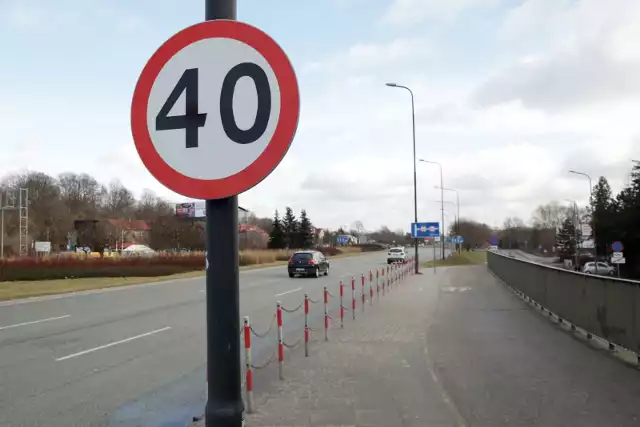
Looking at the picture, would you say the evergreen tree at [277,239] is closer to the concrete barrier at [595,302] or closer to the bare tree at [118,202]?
the bare tree at [118,202]

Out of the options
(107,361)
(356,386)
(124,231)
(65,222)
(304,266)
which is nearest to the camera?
(356,386)

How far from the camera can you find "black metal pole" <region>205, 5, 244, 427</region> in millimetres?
2424

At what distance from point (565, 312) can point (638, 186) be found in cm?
4722

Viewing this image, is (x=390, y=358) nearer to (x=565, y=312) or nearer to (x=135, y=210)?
(x=565, y=312)

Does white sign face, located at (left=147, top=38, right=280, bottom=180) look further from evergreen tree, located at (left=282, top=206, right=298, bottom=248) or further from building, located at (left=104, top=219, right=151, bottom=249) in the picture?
evergreen tree, located at (left=282, top=206, right=298, bottom=248)

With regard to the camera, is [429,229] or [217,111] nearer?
[217,111]

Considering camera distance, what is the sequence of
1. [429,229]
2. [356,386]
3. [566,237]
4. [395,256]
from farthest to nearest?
1. [566,237]
2. [395,256]
3. [429,229]
4. [356,386]

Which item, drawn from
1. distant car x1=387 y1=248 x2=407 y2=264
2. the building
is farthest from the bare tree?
distant car x1=387 y1=248 x2=407 y2=264

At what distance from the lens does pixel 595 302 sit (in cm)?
1038

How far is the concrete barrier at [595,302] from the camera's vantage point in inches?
336

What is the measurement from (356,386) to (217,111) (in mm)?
5306

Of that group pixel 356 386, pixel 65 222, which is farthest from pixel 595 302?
pixel 65 222

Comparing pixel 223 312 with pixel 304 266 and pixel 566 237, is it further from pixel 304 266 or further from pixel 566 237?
pixel 566 237

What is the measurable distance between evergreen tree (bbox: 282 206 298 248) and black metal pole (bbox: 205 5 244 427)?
316 feet
